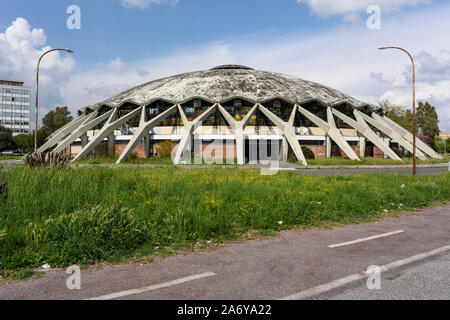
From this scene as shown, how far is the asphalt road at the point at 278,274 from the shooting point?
384 centimetres

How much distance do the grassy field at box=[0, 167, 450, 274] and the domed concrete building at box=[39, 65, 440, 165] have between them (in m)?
23.4

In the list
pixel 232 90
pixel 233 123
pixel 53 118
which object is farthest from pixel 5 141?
pixel 233 123

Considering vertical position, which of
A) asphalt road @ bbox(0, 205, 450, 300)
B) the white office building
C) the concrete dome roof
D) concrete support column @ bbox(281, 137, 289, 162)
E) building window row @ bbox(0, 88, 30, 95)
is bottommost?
asphalt road @ bbox(0, 205, 450, 300)

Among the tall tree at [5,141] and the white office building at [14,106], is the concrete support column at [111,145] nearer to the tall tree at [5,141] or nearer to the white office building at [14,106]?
the tall tree at [5,141]

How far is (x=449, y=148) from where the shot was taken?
274ft

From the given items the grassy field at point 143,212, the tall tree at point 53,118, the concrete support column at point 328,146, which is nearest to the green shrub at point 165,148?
the concrete support column at point 328,146

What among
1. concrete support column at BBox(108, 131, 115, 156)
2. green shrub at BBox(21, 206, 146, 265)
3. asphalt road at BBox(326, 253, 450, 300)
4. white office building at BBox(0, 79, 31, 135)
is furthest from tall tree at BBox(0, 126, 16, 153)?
white office building at BBox(0, 79, 31, 135)

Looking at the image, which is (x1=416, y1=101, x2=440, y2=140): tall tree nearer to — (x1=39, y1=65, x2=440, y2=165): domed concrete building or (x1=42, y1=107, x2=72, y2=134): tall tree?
(x1=39, y1=65, x2=440, y2=165): domed concrete building

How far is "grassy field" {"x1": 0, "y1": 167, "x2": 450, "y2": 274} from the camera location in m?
5.23

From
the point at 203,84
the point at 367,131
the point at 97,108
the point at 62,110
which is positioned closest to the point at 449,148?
the point at 367,131

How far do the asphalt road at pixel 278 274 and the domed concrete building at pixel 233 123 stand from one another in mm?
27686
